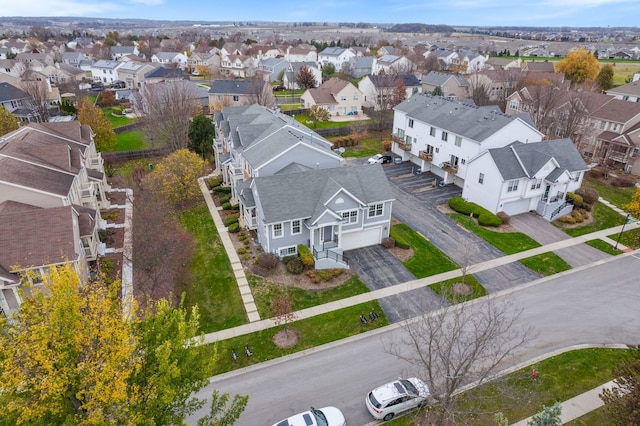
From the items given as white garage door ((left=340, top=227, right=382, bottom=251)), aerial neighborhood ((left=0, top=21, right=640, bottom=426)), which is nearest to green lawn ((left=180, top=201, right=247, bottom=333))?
aerial neighborhood ((left=0, top=21, right=640, bottom=426))

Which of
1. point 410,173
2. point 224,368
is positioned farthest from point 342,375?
point 410,173

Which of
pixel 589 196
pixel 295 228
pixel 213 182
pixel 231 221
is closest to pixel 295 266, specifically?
pixel 295 228

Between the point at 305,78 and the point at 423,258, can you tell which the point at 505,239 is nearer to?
the point at 423,258

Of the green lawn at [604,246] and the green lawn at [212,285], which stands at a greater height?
the green lawn at [604,246]

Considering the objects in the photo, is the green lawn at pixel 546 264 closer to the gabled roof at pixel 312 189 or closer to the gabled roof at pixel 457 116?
the gabled roof at pixel 312 189

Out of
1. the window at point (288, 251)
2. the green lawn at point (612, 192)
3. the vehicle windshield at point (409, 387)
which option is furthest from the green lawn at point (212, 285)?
the green lawn at point (612, 192)

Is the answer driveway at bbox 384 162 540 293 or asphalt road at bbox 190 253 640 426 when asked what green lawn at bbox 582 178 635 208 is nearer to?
asphalt road at bbox 190 253 640 426
